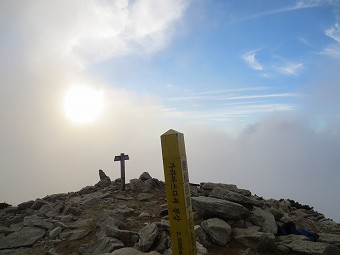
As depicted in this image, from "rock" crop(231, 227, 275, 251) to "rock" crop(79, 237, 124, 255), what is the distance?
14.4ft

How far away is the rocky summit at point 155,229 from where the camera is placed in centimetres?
950

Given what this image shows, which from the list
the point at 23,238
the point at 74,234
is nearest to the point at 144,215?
the point at 74,234

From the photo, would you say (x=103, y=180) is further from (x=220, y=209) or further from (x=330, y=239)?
(x=330, y=239)

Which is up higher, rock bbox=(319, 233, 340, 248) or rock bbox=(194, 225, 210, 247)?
rock bbox=(194, 225, 210, 247)

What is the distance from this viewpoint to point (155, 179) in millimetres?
19797

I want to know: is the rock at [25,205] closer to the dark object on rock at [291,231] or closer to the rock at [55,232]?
the rock at [55,232]

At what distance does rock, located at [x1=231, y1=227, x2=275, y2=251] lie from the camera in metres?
9.44

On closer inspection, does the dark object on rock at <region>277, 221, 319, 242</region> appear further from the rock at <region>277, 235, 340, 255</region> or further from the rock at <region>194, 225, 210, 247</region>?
the rock at <region>194, 225, 210, 247</region>

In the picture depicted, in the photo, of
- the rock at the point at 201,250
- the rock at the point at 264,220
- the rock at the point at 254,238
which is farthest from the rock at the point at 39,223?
the rock at the point at 264,220

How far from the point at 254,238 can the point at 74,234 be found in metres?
7.76

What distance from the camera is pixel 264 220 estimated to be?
37.7 feet

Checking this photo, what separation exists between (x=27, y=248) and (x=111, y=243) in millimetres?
4428

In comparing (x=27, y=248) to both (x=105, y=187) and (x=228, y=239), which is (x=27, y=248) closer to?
(x=228, y=239)

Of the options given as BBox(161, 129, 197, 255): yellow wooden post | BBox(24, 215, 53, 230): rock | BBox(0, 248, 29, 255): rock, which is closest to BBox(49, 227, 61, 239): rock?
BBox(24, 215, 53, 230): rock
